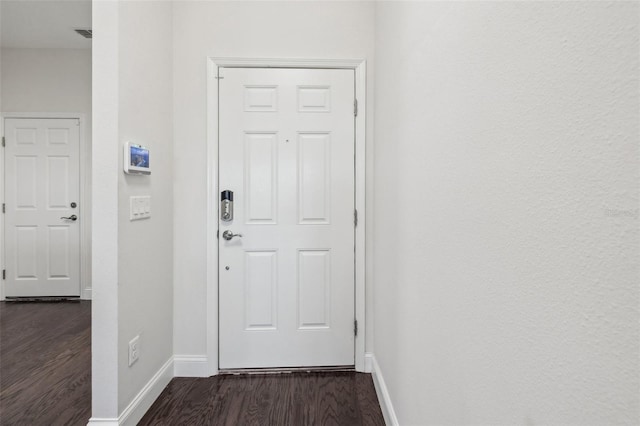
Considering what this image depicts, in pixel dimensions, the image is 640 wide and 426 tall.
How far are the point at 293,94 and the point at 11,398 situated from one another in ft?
8.17

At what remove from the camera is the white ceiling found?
9.97 feet

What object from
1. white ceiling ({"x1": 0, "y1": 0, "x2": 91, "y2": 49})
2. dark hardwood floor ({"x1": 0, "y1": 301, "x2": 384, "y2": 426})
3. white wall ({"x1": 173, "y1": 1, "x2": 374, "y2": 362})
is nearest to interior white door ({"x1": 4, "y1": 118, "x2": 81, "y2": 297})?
white ceiling ({"x1": 0, "y1": 0, "x2": 91, "y2": 49})

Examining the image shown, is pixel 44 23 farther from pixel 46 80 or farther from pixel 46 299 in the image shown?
pixel 46 299

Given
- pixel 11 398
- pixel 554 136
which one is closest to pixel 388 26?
pixel 554 136

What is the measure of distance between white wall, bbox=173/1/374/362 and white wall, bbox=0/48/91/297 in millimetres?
2349

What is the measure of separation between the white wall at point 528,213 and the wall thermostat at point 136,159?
4.47 feet

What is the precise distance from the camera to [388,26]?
1858 mm

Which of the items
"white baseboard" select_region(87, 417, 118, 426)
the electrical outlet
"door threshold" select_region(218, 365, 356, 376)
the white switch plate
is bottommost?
"door threshold" select_region(218, 365, 356, 376)

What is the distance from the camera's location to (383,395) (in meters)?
1.86

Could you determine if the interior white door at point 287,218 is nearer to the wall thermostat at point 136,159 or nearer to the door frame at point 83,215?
the wall thermostat at point 136,159

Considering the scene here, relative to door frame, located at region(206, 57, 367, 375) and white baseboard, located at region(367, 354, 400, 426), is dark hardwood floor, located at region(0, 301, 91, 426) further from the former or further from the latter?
white baseboard, located at region(367, 354, 400, 426)

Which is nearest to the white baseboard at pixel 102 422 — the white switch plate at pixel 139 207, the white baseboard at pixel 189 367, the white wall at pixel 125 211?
the white wall at pixel 125 211

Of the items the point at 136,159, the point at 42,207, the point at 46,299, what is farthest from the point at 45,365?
the point at 42,207

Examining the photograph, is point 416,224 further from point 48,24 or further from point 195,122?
point 48,24
